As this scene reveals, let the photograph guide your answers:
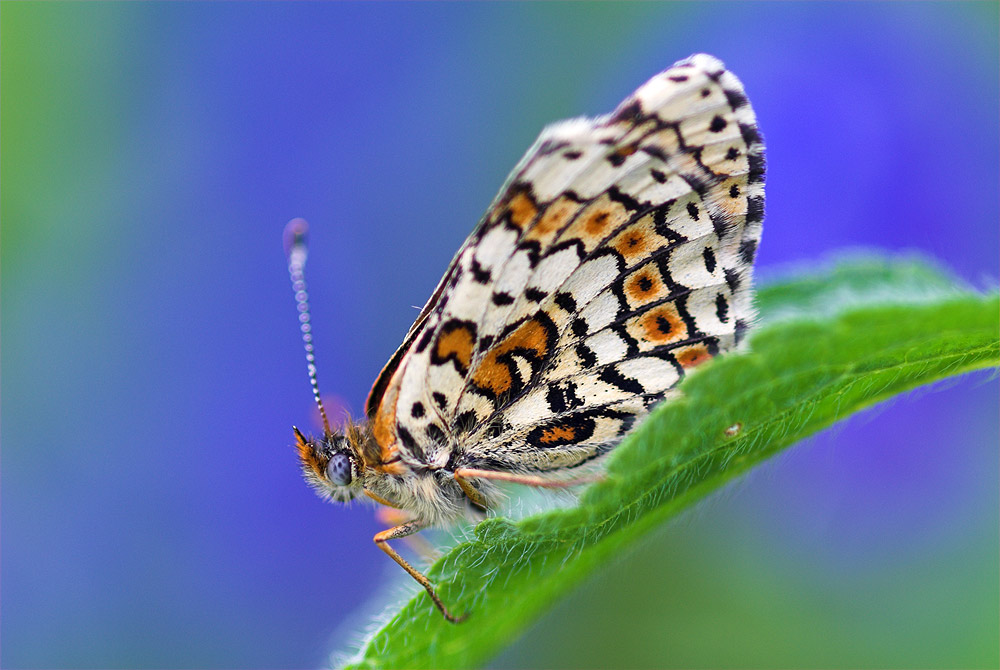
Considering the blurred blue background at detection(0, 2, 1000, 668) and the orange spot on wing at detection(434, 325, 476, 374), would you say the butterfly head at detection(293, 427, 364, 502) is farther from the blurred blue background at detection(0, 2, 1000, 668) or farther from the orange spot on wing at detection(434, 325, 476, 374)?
the blurred blue background at detection(0, 2, 1000, 668)

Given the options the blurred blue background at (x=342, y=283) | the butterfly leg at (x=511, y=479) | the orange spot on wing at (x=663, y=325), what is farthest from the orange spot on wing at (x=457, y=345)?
the blurred blue background at (x=342, y=283)

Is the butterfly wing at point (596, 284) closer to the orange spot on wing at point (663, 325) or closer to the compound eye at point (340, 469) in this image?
the orange spot on wing at point (663, 325)

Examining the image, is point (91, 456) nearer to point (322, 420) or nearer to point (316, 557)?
point (316, 557)

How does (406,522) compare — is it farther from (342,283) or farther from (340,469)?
(342,283)

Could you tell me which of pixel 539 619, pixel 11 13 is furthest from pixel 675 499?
pixel 11 13

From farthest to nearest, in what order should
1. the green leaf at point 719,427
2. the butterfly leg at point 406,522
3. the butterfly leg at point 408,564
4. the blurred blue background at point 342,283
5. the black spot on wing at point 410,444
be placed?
the blurred blue background at point 342,283
the butterfly leg at point 406,522
the black spot on wing at point 410,444
the butterfly leg at point 408,564
the green leaf at point 719,427

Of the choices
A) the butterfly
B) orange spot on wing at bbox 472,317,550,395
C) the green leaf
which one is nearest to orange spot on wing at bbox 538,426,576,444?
the butterfly
